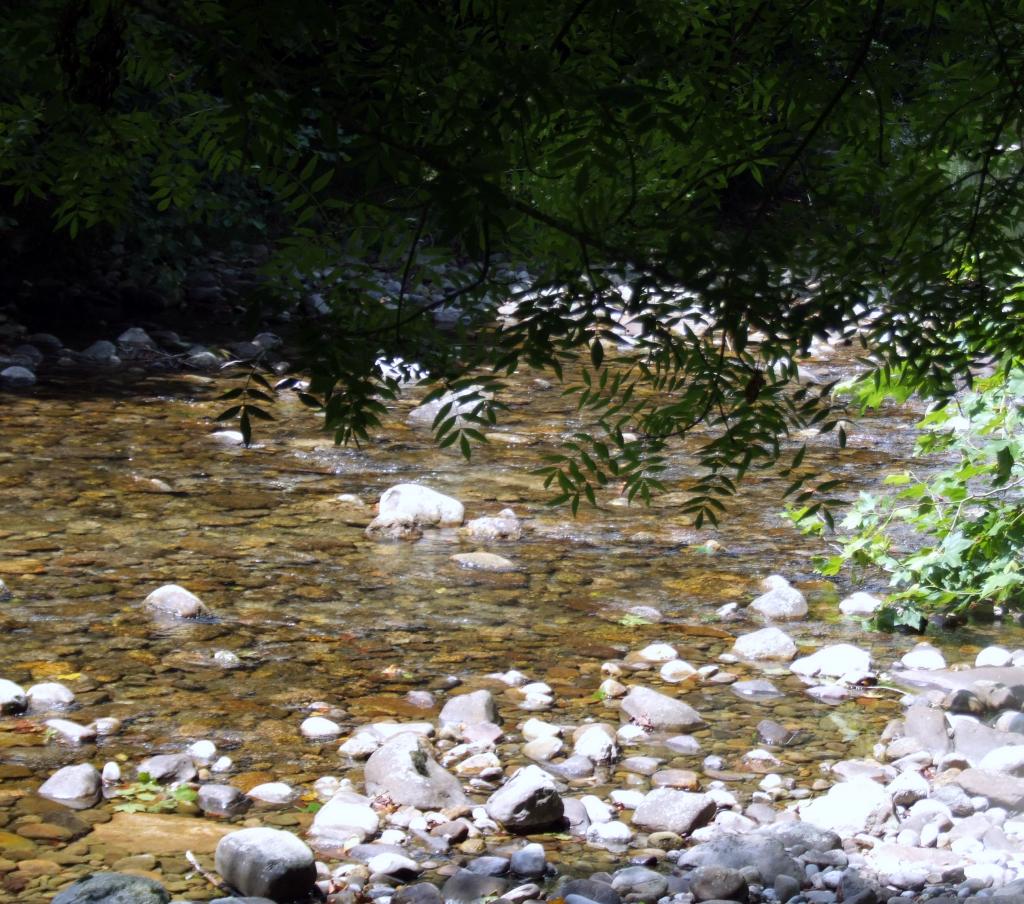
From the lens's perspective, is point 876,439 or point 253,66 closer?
point 253,66

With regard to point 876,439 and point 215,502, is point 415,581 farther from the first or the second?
point 876,439

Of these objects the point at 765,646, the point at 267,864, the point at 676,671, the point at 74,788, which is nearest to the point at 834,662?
the point at 765,646

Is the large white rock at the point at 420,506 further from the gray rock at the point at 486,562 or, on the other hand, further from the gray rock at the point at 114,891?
the gray rock at the point at 114,891

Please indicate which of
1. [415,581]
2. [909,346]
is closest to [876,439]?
[415,581]

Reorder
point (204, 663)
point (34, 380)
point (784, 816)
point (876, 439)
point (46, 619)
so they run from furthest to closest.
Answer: point (34, 380) → point (876, 439) → point (46, 619) → point (204, 663) → point (784, 816)

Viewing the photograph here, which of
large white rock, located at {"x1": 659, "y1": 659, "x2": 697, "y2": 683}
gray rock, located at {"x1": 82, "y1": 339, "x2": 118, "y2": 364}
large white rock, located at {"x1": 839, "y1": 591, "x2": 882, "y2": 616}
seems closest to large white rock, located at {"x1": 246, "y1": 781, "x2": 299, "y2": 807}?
large white rock, located at {"x1": 659, "y1": 659, "x2": 697, "y2": 683}

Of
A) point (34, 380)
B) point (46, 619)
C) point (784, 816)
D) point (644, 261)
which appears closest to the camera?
point (644, 261)

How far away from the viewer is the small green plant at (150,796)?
3.46m

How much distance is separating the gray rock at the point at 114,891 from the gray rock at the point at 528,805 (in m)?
0.95

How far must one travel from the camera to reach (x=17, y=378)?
8.56 m

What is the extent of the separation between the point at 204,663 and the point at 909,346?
292 centimetres

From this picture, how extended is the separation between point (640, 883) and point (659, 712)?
1.07 m

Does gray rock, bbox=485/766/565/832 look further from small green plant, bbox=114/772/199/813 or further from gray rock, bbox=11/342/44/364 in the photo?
gray rock, bbox=11/342/44/364

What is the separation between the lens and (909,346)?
231 centimetres
